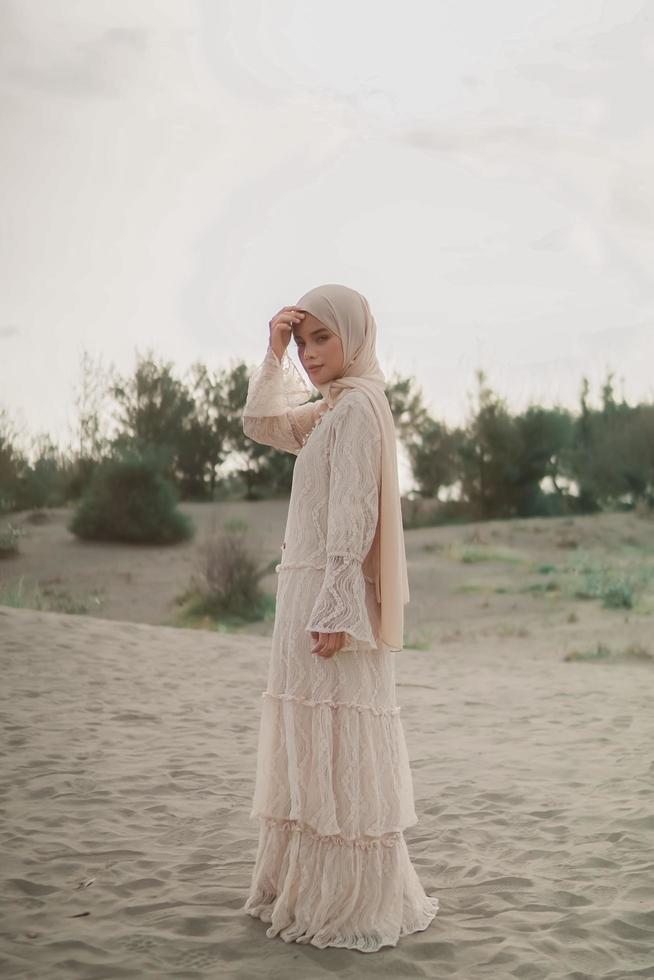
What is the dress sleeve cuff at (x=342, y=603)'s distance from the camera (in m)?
2.91

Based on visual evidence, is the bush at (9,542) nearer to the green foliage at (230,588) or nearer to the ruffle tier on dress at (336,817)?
the green foliage at (230,588)

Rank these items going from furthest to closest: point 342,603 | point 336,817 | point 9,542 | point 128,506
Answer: point 9,542 < point 128,506 < point 336,817 < point 342,603

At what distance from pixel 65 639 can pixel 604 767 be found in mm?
5070

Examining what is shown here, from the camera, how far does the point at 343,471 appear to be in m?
2.99

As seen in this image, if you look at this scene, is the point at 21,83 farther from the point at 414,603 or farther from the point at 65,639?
the point at 414,603

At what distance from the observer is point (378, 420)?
3.07 meters

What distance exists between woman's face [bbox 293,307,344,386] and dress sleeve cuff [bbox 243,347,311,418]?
0.73 feet

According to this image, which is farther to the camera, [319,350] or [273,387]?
[273,387]

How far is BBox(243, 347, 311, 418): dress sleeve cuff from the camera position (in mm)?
3406

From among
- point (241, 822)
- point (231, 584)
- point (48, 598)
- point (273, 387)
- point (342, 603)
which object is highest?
point (273, 387)

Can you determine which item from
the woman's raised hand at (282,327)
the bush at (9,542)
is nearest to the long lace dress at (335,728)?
the woman's raised hand at (282,327)

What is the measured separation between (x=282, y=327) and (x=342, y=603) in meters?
0.85

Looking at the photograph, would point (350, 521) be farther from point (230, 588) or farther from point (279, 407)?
point (230, 588)

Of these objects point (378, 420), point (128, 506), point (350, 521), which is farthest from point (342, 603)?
point (128, 506)
